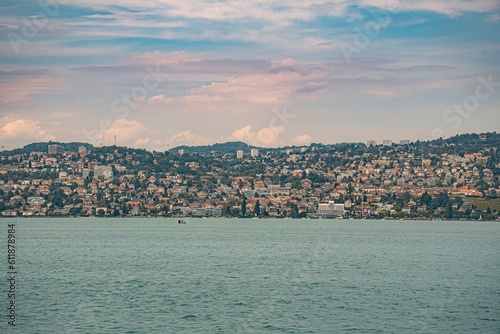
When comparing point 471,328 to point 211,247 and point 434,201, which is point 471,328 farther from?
point 434,201

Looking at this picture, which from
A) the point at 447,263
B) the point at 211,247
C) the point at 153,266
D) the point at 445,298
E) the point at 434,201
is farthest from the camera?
the point at 434,201

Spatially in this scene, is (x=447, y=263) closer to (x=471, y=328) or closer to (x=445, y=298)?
(x=445, y=298)

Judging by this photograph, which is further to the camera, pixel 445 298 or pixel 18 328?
pixel 445 298

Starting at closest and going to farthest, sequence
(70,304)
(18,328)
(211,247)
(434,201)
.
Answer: (18,328) → (70,304) → (211,247) → (434,201)

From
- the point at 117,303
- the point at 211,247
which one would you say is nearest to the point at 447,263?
the point at 211,247

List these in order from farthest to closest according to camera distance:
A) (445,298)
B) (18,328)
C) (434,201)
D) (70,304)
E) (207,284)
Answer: (434,201) → (207,284) → (445,298) → (70,304) → (18,328)

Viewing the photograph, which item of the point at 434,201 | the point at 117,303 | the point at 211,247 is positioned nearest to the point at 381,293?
the point at 117,303
